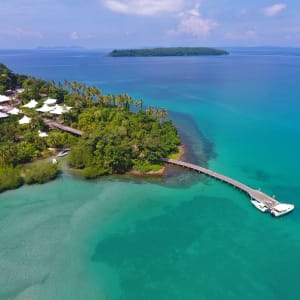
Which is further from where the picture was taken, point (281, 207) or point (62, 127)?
point (62, 127)

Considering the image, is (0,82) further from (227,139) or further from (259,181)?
(259,181)

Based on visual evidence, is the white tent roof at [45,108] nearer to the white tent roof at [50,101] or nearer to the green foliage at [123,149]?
the white tent roof at [50,101]

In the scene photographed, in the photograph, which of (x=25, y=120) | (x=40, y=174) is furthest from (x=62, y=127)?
(x=40, y=174)

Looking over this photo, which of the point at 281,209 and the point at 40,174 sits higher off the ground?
the point at 40,174

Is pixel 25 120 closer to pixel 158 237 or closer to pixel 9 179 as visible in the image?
pixel 9 179

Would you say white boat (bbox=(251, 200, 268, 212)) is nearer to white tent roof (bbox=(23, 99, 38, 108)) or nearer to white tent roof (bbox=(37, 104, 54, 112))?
white tent roof (bbox=(37, 104, 54, 112))

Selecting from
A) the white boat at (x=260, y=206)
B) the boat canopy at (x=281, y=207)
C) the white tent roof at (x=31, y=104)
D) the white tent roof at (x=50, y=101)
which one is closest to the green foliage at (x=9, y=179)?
the white tent roof at (x=31, y=104)

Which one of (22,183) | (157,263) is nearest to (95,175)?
(22,183)
